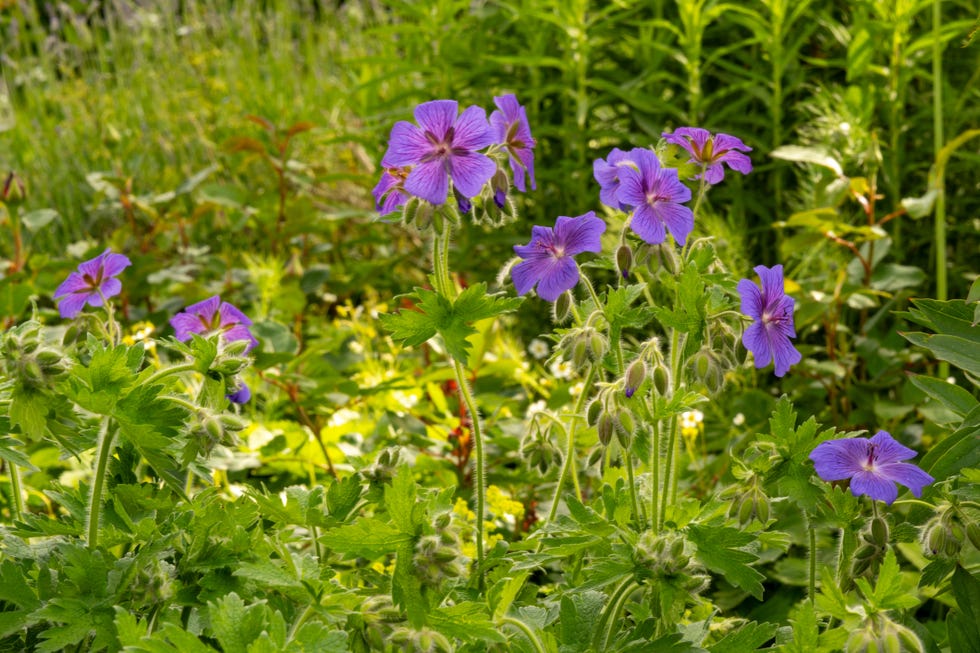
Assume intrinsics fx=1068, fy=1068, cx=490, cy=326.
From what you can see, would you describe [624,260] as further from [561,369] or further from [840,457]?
[561,369]

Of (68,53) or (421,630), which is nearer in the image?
(421,630)

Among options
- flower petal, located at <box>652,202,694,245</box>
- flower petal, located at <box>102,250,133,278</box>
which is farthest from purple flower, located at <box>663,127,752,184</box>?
flower petal, located at <box>102,250,133,278</box>

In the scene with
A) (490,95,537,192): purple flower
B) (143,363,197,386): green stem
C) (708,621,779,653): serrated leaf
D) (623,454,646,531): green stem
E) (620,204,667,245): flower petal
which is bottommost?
(708,621,779,653): serrated leaf

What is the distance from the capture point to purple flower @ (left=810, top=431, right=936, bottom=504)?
3.89 feet

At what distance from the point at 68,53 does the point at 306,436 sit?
21.6 feet

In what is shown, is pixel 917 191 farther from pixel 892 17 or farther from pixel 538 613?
pixel 538 613

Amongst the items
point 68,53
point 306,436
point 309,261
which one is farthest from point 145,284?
point 68,53

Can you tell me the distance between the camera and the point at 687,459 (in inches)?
89.4

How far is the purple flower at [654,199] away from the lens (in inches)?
50.5

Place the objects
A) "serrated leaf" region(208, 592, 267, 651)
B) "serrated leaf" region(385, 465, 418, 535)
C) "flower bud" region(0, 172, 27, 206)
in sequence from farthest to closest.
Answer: "flower bud" region(0, 172, 27, 206) < "serrated leaf" region(385, 465, 418, 535) < "serrated leaf" region(208, 592, 267, 651)

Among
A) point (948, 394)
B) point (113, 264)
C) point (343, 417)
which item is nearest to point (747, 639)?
point (948, 394)

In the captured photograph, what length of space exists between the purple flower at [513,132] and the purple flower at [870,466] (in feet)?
1.62

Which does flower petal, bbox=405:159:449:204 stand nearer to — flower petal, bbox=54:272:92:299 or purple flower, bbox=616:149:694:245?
purple flower, bbox=616:149:694:245

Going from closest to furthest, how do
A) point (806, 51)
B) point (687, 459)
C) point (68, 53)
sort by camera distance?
point (687, 459) < point (806, 51) < point (68, 53)
